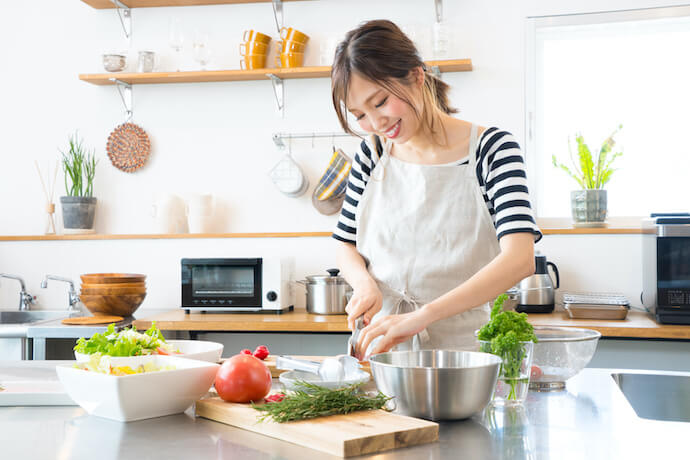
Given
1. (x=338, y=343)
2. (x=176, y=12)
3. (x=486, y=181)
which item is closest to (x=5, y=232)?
(x=176, y=12)

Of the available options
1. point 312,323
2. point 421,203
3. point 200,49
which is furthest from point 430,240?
point 200,49

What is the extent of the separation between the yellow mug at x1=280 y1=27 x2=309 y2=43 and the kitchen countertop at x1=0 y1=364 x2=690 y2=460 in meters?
2.39

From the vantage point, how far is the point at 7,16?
3621mm

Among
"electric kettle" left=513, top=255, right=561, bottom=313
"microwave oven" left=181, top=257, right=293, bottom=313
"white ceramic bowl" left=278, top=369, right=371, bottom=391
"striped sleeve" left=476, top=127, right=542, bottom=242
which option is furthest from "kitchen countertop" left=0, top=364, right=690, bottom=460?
"microwave oven" left=181, top=257, right=293, bottom=313

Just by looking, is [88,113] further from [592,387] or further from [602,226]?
[592,387]

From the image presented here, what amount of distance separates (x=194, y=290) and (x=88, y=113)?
121cm

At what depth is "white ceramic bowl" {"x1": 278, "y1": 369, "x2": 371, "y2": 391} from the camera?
110 centimetres

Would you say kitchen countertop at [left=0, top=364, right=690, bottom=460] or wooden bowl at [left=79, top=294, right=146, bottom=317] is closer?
kitchen countertop at [left=0, top=364, right=690, bottom=460]

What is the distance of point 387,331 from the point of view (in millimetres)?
1257

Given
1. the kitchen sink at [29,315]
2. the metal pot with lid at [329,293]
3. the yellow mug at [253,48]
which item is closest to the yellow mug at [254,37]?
the yellow mug at [253,48]

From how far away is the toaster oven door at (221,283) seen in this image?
2.97m

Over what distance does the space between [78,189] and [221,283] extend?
39.3 inches

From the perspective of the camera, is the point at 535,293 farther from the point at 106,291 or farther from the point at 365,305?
the point at 106,291

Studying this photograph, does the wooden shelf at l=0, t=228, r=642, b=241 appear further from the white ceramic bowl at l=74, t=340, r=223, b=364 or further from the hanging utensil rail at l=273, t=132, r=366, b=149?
the white ceramic bowl at l=74, t=340, r=223, b=364
